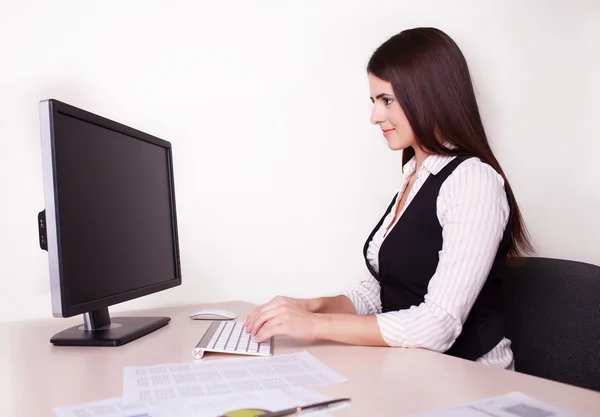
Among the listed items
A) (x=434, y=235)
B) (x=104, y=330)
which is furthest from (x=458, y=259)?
(x=104, y=330)

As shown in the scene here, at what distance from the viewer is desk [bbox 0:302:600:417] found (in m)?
0.81

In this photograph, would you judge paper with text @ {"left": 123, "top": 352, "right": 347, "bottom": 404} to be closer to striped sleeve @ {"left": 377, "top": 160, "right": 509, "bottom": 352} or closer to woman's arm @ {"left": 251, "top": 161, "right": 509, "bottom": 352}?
woman's arm @ {"left": 251, "top": 161, "right": 509, "bottom": 352}

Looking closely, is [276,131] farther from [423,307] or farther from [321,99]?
[423,307]

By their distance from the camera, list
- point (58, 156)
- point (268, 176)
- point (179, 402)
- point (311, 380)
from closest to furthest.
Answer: point (179, 402), point (311, 380), point (58, 156), point (268, 176)

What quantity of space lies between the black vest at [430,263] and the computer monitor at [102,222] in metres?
0.64

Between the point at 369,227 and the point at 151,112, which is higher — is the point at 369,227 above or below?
below

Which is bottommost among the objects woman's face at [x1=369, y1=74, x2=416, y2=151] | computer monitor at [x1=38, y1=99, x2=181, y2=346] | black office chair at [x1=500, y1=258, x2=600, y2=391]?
black office chair at [x1=500, y1=258, x2=600, y2=391]

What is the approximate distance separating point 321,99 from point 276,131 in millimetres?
216

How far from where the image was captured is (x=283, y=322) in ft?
3.76

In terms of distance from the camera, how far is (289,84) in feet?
6.63

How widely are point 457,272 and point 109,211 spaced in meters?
0.79

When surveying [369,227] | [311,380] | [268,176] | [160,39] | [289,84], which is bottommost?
[311,380]

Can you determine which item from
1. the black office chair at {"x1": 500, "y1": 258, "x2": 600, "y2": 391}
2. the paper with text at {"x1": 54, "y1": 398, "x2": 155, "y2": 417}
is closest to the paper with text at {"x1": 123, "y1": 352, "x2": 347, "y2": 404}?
the paper with text at {"x1": 54, "y1": 398, "x2": 155, "y2": 417}

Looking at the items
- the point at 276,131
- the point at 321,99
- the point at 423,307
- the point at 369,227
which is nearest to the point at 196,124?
the point at 276,131
